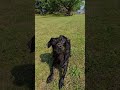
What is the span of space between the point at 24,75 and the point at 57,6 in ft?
9.36

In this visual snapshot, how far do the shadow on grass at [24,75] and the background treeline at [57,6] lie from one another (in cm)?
221

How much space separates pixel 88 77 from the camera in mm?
11328

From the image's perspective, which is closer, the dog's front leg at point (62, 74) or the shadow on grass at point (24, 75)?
the dog's front leg at point (62, 74)

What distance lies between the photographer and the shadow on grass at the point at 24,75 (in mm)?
11227

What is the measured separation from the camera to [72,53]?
501 inches

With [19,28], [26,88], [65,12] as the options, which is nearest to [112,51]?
[65,12]

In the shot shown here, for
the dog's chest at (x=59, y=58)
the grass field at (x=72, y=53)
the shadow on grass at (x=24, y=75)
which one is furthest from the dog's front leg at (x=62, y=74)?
the shadow on grass at (x=24, y=75)

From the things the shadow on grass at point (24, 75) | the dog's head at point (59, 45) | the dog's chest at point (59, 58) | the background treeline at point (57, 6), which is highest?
the background treeline at point (57, 6)

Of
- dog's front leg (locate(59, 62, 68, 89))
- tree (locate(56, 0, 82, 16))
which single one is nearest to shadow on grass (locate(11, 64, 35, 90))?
dog's front leg (locate(59, 62, 68, 89))

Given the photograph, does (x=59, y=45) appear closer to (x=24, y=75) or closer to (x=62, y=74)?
(x=62, y=74)

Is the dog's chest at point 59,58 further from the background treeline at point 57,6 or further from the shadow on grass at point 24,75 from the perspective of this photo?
the background treeline at point 57,6

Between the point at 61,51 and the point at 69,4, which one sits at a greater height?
the point at 69,4

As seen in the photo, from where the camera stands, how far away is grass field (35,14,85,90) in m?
11.1

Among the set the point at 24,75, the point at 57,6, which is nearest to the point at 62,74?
the point at 24,75
